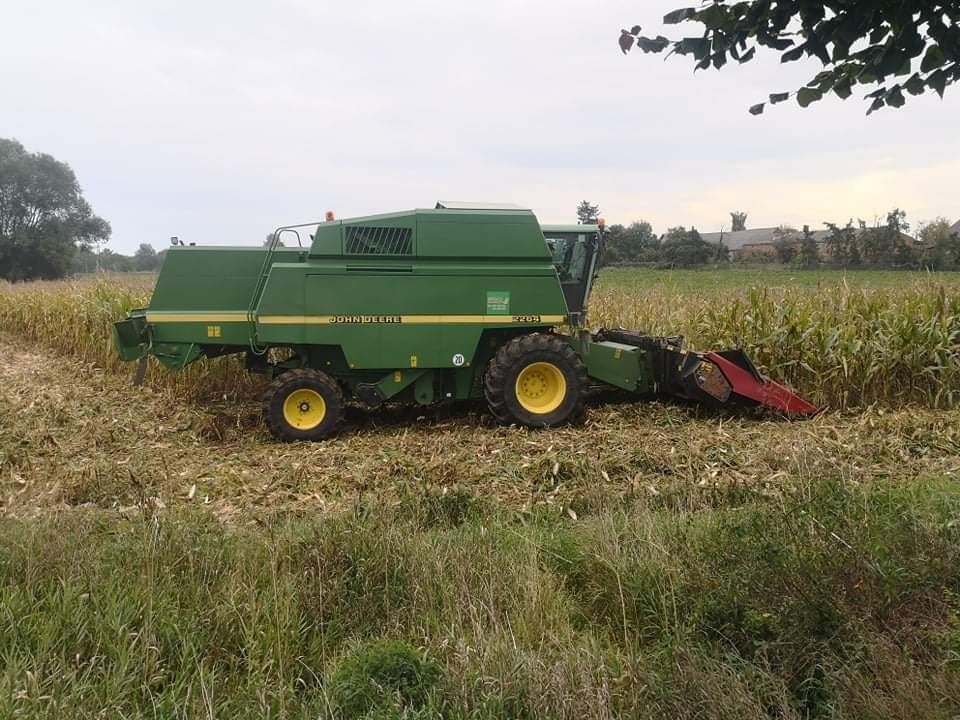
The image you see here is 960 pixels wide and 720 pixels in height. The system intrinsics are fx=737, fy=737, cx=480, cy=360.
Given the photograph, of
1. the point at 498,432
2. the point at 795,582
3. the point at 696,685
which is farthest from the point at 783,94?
the point at 498,432

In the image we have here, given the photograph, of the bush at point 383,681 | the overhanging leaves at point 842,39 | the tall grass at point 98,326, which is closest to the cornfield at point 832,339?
the tall grass at point 98,326

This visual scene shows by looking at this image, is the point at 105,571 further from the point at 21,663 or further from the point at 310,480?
the point at 310,480

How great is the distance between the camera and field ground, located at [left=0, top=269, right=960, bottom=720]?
248 centimetres

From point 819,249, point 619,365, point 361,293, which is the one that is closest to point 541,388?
point 619,365

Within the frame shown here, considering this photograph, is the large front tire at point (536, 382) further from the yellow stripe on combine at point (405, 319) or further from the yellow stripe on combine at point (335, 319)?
the yellow stripe on combine at point (335, 319)

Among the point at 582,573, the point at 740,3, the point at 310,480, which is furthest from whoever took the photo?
the point at 310,480

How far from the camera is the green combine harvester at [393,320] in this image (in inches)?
267

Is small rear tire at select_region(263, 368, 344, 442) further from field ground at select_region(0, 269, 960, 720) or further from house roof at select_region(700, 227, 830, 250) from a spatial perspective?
house roof at select_region(700, 227, 830, 250)

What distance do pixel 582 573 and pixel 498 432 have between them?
3375mm

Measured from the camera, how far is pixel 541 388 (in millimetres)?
7156

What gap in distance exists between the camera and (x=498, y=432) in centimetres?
682

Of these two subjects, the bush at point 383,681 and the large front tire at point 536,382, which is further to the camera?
the large front tire at point 536,382

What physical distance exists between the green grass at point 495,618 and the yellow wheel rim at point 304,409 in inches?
115

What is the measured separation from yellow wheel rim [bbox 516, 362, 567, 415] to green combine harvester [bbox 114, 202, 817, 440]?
1cm
